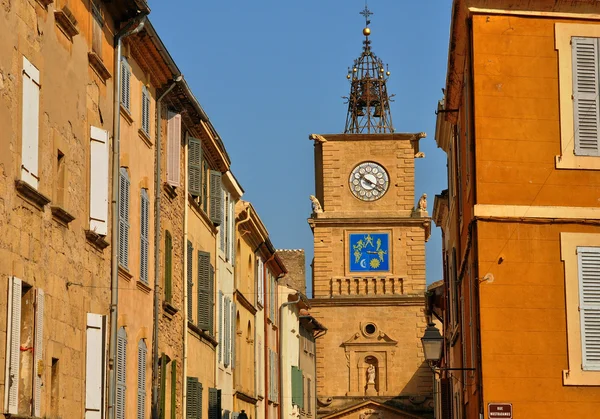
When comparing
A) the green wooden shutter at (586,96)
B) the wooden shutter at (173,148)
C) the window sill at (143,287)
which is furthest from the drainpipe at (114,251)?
the green wooden shutter at (586,96)

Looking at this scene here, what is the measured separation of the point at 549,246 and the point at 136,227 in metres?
7.08

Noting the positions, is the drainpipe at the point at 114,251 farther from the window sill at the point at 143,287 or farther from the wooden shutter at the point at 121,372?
the window sill at the point at 143,287

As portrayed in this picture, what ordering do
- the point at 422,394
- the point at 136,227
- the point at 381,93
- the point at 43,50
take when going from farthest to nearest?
1. the point at 381,93
2. the point at 422,394
3. the point at 136,227
4. the point at 43,50

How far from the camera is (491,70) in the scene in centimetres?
1692

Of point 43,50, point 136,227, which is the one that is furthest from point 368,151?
point 43,50

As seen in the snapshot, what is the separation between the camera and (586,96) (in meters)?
16.8

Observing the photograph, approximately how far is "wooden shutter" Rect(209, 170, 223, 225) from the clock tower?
1904 inches

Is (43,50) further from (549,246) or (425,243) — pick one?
(425,243)

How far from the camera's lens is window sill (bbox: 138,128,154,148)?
21.7m

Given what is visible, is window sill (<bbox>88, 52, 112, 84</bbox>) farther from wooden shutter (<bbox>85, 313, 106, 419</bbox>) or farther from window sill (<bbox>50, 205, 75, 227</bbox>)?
wooden shutter (<bbox>85, 313, 106, 419</bbox>)

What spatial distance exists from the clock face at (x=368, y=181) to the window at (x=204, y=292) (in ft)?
172

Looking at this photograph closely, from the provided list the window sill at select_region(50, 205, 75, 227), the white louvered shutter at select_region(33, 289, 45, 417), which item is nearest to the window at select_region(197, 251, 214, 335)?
the window sill at select_region(50, 205, 75, 227)

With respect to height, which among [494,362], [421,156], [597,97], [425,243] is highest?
[421,156]

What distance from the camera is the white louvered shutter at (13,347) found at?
44.2 feet
